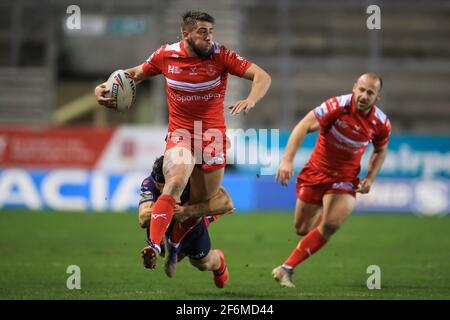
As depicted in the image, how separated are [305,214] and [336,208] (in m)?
0.56

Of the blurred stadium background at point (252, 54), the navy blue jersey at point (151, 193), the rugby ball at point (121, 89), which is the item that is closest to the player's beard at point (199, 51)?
the rugby ball at point (121, 89)

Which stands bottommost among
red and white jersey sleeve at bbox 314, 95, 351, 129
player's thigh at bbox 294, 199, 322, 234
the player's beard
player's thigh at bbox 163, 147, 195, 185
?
player's thigh at bbox 294, 199, 322, 234

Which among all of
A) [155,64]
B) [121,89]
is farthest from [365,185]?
[121,89]

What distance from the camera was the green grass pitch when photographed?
811 centimetres

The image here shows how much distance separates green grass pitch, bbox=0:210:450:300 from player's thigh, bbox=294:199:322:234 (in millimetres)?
531

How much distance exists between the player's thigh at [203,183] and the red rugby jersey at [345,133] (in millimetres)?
1370

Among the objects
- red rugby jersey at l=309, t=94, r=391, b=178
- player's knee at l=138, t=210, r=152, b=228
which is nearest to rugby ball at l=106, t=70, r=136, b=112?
player's knee at l=138, t=210, r=152, b=228

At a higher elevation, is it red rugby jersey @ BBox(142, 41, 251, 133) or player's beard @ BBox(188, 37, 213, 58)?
player's beard @ BBox(188, 37, 213, 58)

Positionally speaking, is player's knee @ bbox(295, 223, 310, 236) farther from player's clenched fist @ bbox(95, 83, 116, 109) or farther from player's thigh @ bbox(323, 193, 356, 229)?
player's clenched fist @ bbox(95, 83, 116, 109)

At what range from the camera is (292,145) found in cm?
848

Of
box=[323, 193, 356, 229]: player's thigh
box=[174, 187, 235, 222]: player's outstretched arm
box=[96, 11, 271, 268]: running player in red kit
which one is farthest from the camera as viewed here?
box=[323, 193, 356, 229]: player's thigh

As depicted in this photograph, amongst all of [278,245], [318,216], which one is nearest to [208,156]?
[318,216]

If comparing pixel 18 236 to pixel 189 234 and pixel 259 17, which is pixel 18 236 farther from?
pixel 259 17

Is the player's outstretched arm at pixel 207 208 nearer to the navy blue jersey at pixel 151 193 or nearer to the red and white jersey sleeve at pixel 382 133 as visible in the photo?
the navy blue jersey at pixel 151 193
